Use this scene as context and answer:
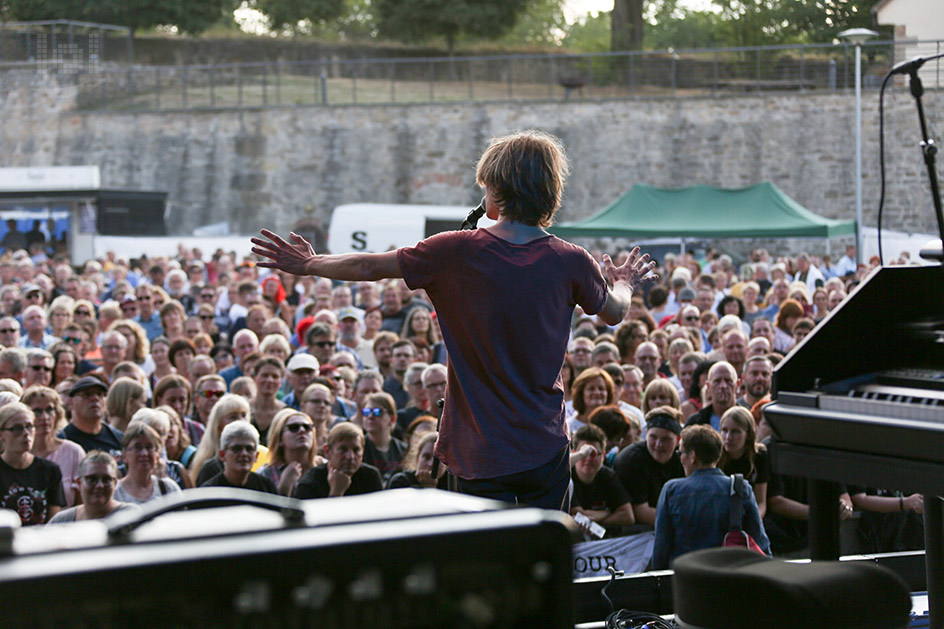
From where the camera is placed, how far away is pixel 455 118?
37125 millimetres

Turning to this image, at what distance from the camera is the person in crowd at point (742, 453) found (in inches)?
262

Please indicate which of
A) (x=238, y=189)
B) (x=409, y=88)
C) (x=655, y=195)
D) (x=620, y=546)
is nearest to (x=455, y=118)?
(x=409, y=88)

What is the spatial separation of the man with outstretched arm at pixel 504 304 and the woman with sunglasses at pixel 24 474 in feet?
11.2

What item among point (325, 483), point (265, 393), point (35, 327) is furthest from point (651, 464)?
point (35, 327)

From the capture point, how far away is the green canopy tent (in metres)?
22.8

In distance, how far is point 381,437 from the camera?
7559 millimetres

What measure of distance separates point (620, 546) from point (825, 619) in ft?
12.3

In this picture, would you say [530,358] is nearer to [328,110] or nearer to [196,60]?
[328,110]

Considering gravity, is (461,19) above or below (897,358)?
above

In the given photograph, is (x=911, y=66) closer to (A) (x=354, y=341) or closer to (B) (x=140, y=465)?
(B) (x=140, y=465)

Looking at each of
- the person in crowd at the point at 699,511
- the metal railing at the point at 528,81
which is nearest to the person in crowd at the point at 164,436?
the person in crowd at the point at 699,511

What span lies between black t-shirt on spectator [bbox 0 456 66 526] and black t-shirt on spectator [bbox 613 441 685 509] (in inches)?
129

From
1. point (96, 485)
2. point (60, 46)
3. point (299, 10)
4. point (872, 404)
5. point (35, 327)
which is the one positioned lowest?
point (96, 485)

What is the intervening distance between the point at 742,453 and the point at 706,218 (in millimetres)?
17888
